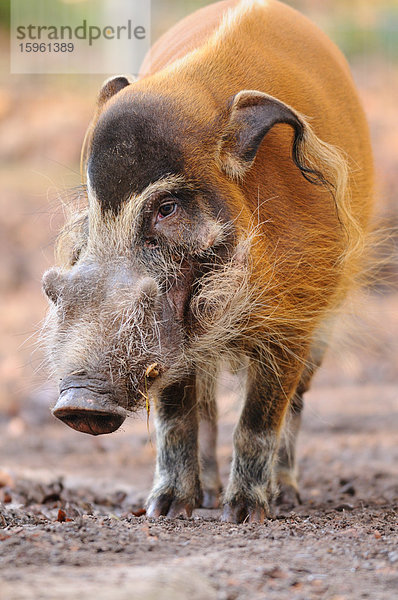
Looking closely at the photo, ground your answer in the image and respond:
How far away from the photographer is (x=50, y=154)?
14734 millimetres

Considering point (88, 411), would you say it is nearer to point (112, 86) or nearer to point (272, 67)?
point (112, 86)

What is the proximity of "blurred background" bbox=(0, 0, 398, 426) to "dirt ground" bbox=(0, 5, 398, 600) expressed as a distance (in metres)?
0.04

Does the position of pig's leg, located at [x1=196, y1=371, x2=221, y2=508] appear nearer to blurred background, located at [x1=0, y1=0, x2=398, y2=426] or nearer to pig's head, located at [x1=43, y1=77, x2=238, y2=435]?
blurred background, located at [x1=0, y1=0, x2=398, y2=426]

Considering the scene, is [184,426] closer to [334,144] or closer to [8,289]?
[334,144]

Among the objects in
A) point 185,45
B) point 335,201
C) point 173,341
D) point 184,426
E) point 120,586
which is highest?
point 185,45

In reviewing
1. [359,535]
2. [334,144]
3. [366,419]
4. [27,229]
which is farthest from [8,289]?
[359,535]

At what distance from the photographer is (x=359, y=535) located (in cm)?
295

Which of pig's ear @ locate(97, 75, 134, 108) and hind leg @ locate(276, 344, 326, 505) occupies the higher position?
pig's ear @ locate(97, 75, 134, 108)

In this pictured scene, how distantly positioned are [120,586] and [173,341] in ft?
4.73

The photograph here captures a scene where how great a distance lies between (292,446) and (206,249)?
189 centimetres

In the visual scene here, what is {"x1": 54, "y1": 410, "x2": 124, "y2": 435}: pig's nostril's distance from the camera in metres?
3.13

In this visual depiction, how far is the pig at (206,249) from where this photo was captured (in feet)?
11.0
